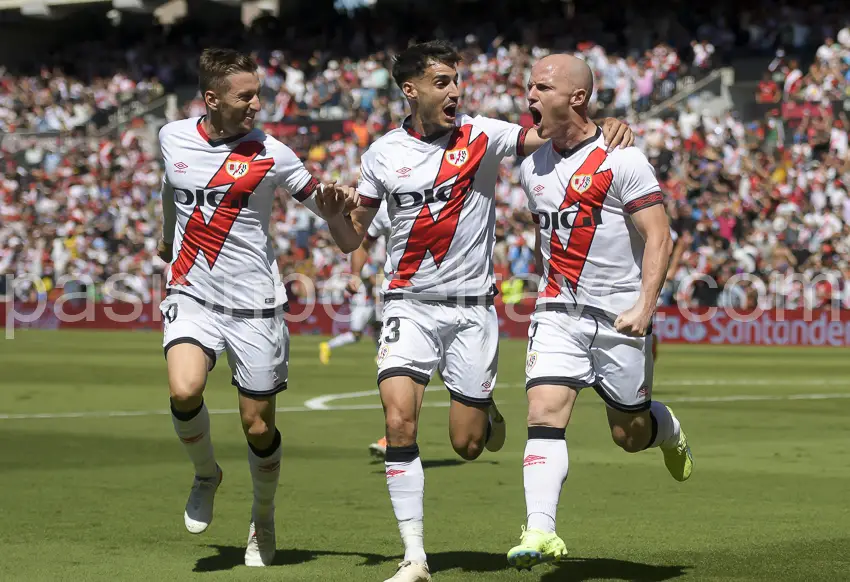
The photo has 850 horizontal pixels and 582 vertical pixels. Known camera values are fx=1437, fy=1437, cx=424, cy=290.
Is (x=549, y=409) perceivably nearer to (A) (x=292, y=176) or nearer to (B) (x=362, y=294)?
(A) (x=292, y=176)

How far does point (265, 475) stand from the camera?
7.58m

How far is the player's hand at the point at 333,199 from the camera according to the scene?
7168mm

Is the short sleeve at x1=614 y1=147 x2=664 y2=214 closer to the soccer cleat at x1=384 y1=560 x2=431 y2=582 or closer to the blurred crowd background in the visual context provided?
the soccer cleat at x1=384 y1=560 x2=431 y2=582

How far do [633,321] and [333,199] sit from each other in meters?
1.65

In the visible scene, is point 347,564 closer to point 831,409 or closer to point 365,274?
point 831,409

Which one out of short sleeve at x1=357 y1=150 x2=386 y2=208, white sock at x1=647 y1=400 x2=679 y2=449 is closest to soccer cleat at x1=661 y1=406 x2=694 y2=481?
white sock at x1=647 y1=400 x2=679 y2=449

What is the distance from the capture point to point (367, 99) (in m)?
38.8

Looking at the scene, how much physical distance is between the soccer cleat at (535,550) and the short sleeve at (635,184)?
64.8 inches

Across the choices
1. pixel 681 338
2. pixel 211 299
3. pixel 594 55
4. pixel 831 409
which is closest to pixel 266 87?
pixel 594 55

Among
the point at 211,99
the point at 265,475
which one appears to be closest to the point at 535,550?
the point at 265,475

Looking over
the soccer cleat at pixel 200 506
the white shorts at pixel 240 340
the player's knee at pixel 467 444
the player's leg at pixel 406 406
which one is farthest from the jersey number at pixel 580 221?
the soccer cleat at pixel 200 506

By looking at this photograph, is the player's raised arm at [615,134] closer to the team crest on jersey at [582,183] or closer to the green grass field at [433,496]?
the team crest on jersey at [582,183]

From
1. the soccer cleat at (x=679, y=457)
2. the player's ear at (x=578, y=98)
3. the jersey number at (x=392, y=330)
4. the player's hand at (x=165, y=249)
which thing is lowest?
Answer: the soccer cleat at (x=679, y=457)

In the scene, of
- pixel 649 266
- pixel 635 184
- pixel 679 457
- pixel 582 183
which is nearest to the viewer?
pixel 649 266
